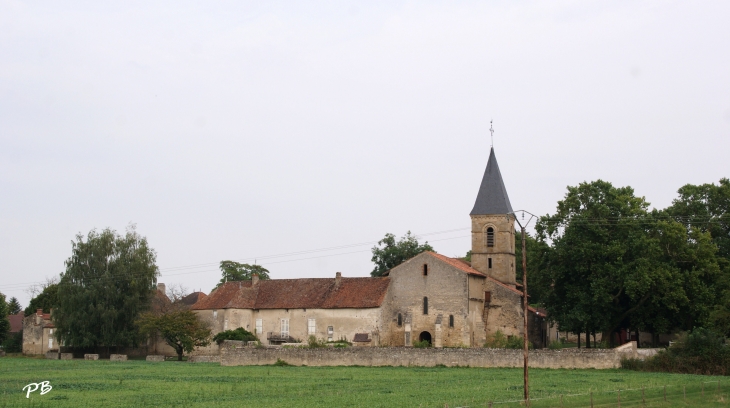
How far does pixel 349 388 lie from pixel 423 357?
16.6 m

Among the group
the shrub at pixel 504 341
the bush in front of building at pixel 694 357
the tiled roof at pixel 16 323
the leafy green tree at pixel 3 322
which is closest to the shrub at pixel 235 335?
the shrub at pixel 504 341

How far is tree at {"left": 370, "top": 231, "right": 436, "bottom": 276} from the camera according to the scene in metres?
81.1

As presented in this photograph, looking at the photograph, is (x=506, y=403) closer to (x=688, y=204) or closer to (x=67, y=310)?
(x=688, y=204)

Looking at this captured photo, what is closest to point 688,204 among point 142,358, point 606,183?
point 606,183

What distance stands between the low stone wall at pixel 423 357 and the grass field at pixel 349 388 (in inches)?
65.7

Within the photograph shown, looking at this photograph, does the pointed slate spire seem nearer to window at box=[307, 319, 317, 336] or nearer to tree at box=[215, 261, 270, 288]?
window at box=[307, 319, 317, 336]

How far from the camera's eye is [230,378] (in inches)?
1567

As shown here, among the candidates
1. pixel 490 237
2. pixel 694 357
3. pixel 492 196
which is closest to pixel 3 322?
pixel 490 237

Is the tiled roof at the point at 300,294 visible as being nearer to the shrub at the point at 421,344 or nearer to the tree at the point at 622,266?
the shrub at the point at 421,344

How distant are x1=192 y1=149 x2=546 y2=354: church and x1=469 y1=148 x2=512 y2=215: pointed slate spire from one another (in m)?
0.08

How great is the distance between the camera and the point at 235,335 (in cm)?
6284

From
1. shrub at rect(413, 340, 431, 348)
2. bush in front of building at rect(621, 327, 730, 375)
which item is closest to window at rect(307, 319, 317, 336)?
shrub at rect(413, 340, 431, 348)

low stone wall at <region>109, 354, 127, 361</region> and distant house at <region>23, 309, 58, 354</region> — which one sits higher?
distant house at <region>23, 309, 58, 354</region>

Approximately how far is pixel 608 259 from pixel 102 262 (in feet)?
137
